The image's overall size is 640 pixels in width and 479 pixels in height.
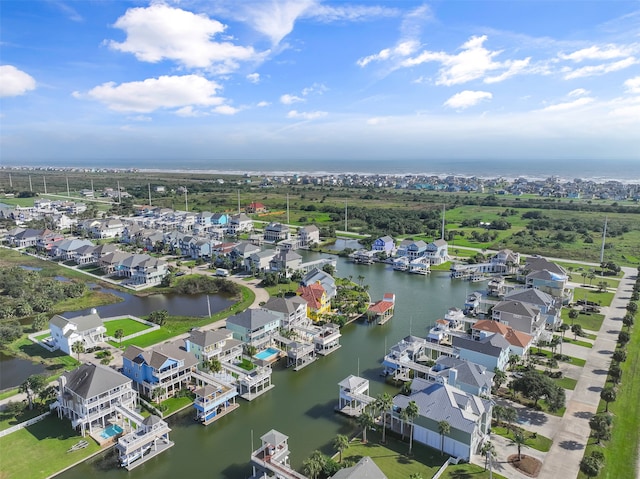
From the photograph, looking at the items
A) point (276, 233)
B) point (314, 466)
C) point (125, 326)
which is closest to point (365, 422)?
point (314, 466)

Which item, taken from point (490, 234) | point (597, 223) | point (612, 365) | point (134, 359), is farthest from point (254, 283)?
point (597, 223)

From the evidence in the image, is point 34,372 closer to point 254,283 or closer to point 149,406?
point 149,406

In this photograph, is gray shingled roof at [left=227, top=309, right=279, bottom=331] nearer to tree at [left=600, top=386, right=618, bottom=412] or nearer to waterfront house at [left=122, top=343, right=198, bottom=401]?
waterfront house at [left=122, top=343, right=198, bottom=401]

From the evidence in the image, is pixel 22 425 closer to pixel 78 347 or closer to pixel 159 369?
pixel 78 347

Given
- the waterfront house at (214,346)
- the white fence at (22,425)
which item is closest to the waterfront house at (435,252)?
the waterfront house at (214,346)

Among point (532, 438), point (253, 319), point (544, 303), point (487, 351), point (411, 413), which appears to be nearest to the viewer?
point (411, 413)

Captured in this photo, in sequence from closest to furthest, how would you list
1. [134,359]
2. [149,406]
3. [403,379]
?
[149,406]
[134,359]
[403,379]
